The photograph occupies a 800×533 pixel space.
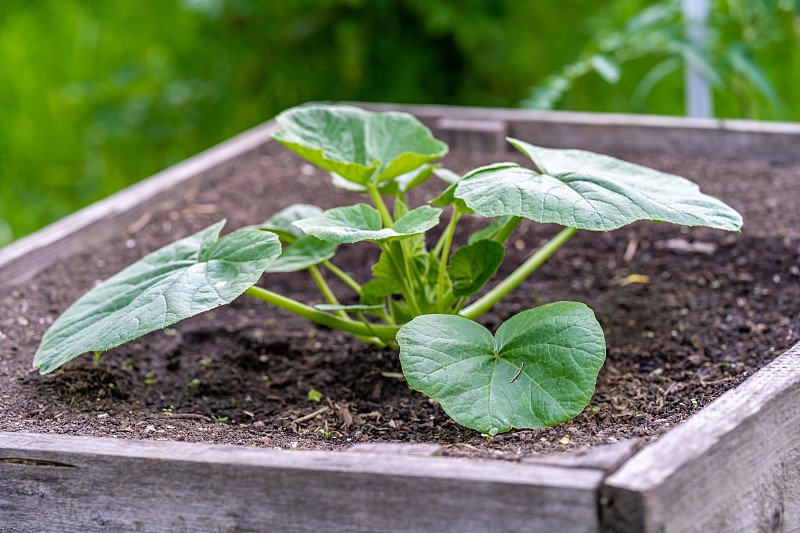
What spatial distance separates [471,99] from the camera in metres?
3.34

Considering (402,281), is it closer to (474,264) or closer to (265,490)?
(474,264)

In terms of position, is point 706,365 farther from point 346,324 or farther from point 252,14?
point 252,14

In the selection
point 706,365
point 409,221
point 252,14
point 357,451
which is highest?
point 252,14

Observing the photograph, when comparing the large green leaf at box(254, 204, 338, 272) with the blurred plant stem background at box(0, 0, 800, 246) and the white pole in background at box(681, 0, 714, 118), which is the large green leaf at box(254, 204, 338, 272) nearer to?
the white pole in background at box(681, 0, 714, 118)

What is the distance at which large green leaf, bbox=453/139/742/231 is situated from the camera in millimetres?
1100

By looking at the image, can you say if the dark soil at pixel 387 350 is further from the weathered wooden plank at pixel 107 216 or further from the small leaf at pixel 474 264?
the small leaf at pixel 474 264

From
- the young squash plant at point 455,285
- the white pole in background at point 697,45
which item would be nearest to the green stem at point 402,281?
the young squash plant at point 455,285

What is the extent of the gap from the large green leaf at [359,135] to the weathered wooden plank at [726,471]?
2.12ft

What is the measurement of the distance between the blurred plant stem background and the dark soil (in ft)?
3.76

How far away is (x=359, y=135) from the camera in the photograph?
1.53 metres

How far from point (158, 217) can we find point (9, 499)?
1.04m

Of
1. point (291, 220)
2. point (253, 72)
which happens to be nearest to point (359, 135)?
point (291, 220)

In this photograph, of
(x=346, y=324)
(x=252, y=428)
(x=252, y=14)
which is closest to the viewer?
(x=252, y=428)

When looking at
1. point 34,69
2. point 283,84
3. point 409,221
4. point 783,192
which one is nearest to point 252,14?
point 283,84
